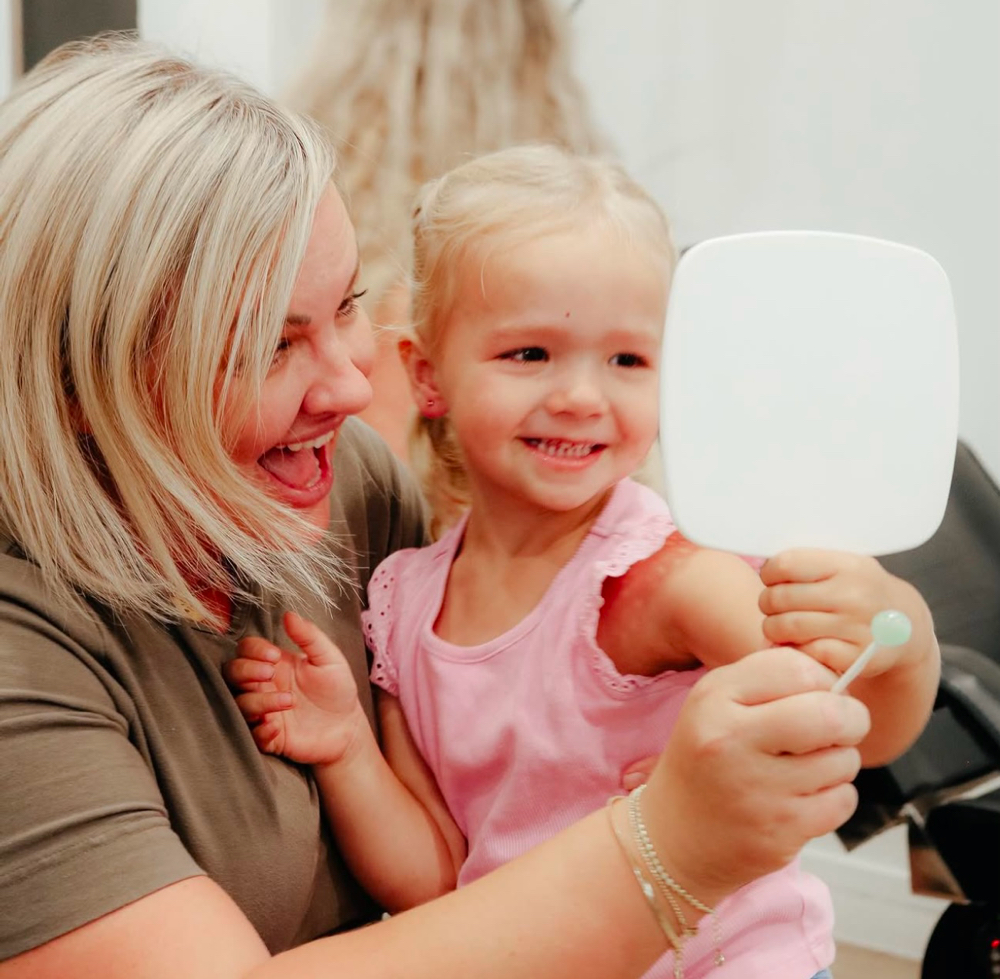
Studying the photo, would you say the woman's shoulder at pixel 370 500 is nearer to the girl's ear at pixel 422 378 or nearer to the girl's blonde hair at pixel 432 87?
the girl's ear at pixel 422 378

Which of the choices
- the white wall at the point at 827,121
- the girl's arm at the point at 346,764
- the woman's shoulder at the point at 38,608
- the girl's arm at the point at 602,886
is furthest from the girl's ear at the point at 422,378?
the white wall at the point at 827,121

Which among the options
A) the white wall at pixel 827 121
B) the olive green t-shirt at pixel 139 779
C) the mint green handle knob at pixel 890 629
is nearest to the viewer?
the mint green handle knob at pixel 890 629

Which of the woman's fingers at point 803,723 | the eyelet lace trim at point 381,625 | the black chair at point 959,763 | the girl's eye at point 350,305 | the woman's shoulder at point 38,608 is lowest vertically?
the black chair at point 959,763

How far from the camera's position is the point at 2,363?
0.89 metres

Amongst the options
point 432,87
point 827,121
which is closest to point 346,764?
point 432,87

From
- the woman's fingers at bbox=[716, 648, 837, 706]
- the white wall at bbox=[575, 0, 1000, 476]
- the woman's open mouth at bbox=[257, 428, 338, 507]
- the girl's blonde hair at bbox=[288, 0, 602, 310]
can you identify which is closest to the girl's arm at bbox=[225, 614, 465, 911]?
the woman's open mouth at bbox=[257, 428, 338, 507]

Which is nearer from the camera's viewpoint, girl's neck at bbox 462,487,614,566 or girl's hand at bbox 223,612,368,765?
girl's hand at bbox 223,612,368,765

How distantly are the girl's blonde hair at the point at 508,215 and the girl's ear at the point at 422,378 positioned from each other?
19 mm

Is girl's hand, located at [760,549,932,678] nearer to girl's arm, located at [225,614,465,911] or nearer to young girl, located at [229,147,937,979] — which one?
young girl, located at [229,147,937,979]

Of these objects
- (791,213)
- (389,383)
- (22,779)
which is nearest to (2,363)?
(22,779)

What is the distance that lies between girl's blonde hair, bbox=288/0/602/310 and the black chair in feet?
2.64

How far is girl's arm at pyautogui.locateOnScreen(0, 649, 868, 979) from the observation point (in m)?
0.70

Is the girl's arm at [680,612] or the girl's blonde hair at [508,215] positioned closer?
the girl's arm at [680,612]

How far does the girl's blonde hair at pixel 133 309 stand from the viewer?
88 centimetres
